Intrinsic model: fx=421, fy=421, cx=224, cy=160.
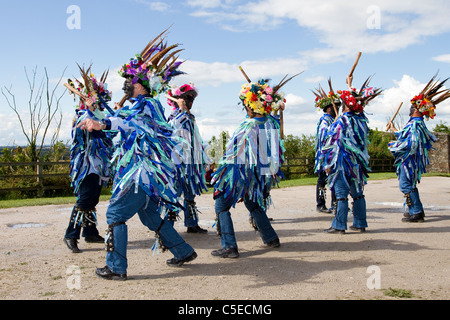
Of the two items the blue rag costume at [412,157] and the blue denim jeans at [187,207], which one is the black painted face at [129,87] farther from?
the blue rag costume at [412,157]

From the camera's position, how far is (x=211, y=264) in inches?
189

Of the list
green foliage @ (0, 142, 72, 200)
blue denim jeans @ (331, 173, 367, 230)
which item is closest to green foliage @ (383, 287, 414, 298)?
blue denim jeans @ (331, 173, 367, 230)

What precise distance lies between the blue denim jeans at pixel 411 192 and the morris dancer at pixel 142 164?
4616 mm

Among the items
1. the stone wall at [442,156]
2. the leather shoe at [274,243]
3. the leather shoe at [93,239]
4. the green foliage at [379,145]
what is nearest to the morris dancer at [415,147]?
the leather shoe at [274,243]

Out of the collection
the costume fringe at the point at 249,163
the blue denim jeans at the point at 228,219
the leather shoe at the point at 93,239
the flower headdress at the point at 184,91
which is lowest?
the leather shoe at the point at 93,239

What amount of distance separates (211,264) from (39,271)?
6.10ft

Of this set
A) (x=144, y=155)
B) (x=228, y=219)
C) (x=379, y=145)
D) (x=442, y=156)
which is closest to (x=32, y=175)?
(x=228, y=219)

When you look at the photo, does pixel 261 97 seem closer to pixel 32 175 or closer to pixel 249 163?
pixel 249 163

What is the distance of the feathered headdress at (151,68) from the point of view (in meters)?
4.45

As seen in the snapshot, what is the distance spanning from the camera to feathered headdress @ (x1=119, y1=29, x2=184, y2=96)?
445 cm

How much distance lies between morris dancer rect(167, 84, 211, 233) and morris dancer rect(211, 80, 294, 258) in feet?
3.43

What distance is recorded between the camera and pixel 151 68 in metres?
4.54

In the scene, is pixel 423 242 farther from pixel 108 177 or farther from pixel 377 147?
pixel 377 147

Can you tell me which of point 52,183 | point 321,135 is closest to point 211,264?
point 321,135
